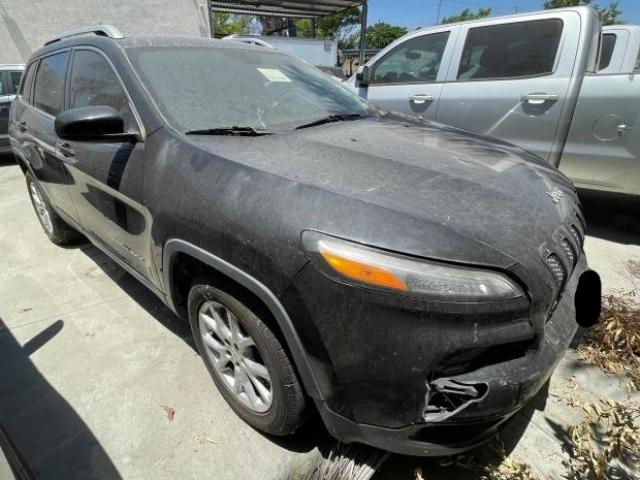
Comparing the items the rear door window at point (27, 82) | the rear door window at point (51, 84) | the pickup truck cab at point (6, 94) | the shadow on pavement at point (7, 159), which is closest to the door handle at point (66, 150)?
the rear door window at point (51, 84)

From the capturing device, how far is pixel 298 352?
1.38 m

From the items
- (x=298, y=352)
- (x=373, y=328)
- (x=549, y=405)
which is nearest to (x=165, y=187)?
(x=298, y=352)

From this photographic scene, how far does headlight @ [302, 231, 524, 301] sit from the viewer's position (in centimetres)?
119

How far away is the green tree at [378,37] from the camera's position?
4844 cm

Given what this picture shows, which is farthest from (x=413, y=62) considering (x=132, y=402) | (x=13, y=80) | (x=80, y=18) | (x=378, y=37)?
(x=378, y=37)

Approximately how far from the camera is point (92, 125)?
1.85m

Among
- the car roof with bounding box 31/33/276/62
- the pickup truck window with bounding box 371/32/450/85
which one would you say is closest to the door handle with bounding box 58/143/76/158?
the car roof with bounding box 31/33/276/62

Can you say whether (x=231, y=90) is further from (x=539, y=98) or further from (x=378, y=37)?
(x=378, y=37)

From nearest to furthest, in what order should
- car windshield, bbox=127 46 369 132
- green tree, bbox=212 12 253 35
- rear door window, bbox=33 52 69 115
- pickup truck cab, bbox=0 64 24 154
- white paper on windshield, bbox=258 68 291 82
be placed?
car windshield, bbox=127 46 369 132 → white paper on windshield, bbox=258 68 291 82 → rear door window, bbox=33 52 69 115 → pickup truck cab, bbox=0 64 24 154 → green tree, bbox=212 12 253 35

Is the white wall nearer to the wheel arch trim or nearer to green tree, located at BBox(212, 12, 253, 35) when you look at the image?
the wheel arch trim

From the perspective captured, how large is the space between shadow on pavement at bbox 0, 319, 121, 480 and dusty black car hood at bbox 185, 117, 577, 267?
1479mm

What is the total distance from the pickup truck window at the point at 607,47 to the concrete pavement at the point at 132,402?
3403 mm

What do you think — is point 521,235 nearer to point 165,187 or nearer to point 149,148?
point 165,187

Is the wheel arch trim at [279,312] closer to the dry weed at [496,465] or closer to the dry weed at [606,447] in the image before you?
the dry weed at [496,465]
